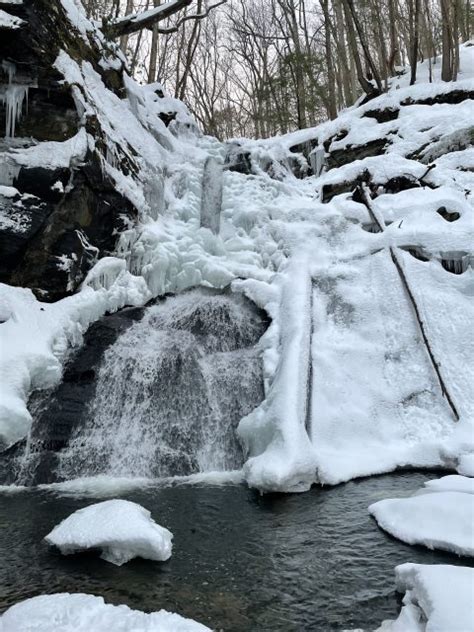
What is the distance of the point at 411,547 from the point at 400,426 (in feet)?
7.54

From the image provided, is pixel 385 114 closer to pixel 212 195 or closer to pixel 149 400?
pixel 212 195

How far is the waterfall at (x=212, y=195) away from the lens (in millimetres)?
9953

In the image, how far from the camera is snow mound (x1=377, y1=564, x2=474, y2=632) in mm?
2250

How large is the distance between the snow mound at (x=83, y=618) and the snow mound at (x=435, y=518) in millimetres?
1811

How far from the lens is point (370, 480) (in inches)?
198

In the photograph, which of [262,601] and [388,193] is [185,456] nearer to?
[262,601]

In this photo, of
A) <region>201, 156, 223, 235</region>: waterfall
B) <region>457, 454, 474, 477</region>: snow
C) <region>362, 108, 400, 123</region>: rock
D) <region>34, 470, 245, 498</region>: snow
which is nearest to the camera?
<region>457, 454, 474, 477</region>: snow

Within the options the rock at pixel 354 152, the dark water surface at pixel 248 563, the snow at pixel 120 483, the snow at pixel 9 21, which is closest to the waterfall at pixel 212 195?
the rock at pixel 354 152

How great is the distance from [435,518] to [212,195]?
329 inches

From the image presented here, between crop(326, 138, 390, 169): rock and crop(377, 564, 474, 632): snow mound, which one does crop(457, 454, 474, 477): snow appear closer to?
crop(377, 564, 474, 632): snow mound

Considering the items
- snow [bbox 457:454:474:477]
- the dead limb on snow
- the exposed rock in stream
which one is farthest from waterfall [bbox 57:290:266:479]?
snow [bbox 457:454:474:477]

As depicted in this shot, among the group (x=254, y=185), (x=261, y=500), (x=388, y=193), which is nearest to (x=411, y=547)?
(x=261, y=500)

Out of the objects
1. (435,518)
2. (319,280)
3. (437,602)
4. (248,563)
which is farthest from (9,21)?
(437,602)

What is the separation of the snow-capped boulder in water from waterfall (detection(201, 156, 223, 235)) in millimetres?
6865
